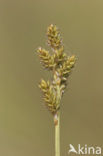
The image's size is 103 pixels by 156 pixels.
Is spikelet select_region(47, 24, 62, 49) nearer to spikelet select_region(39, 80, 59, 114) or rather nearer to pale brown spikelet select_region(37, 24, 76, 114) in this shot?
pale brown spikelet select_region(37, 24, 76, 114)

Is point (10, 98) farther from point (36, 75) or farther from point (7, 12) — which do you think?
point (7, 12)

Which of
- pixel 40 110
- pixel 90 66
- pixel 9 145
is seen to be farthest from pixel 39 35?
pixel 9 145

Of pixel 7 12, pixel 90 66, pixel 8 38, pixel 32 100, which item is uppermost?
pixel 7 12

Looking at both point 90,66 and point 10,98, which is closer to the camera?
point 10,98

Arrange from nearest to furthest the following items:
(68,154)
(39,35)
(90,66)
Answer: (68,154)
(90,66)
(39,35)

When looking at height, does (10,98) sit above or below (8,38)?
below

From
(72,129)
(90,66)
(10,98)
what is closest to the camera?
(72,129)

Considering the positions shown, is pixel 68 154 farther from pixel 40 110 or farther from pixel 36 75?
pixel 36 75

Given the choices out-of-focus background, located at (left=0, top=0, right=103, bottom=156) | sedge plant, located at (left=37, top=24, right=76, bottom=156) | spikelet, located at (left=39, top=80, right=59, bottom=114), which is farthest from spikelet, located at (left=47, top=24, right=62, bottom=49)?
out-of-focus background, located at (left=0, top=0, right=103, bottom=156)
